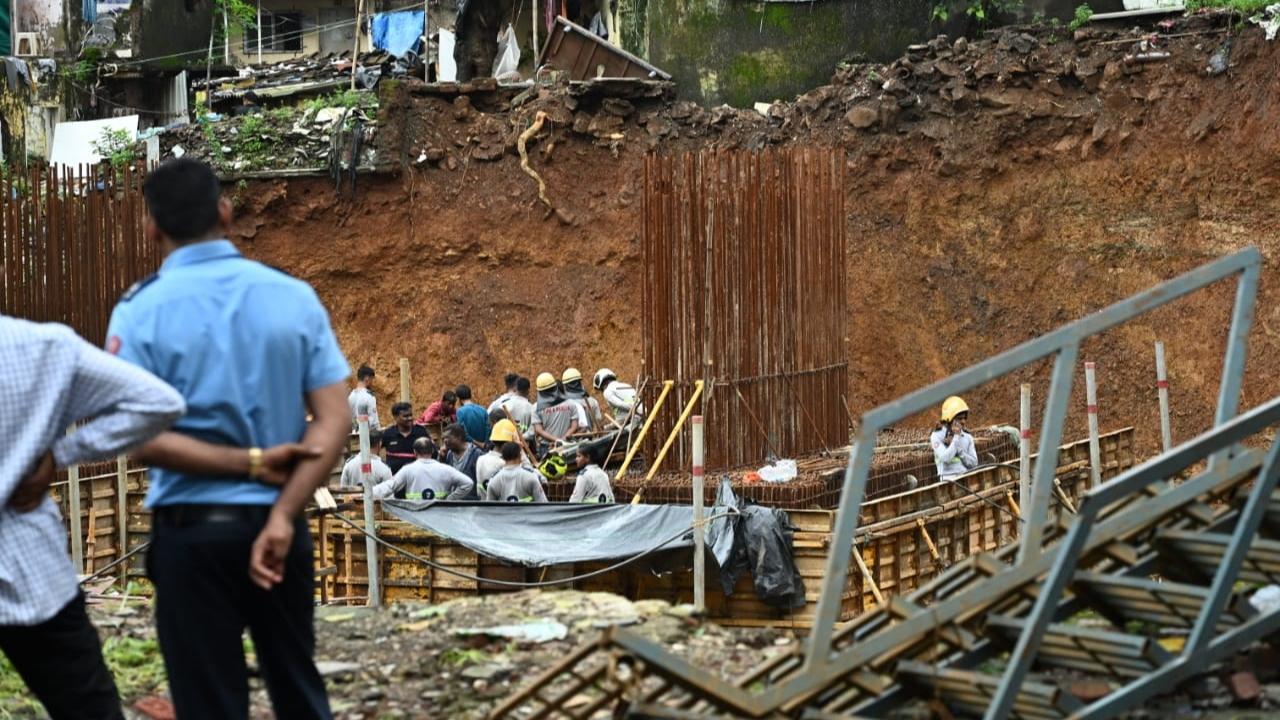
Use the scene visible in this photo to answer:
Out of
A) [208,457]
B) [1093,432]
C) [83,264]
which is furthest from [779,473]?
[208,457]

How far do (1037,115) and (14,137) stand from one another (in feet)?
71.3

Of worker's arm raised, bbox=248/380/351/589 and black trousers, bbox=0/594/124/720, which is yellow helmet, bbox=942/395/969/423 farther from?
worker's arm raised, bbox=248/380/351/589

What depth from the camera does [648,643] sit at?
504 cm

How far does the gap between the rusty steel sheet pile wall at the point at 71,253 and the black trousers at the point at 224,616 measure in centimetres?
1045

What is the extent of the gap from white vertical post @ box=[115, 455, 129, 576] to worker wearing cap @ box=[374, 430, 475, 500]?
6.67ft

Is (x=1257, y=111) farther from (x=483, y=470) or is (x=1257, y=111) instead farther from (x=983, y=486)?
(x=483, y=470)

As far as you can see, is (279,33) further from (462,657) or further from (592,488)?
(462,657)

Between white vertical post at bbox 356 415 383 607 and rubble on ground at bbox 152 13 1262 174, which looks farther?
rubble on ground at bbox 152 13 1262 174

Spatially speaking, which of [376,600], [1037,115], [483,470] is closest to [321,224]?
[1037,115]

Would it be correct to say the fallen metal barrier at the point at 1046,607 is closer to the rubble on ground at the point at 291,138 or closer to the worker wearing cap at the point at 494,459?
the worker wearing cap at the point at 494,459

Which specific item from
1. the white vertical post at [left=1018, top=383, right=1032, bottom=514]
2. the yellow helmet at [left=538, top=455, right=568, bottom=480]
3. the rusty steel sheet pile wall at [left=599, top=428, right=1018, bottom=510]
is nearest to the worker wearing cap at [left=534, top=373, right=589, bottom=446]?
the rusty steel sheet pile wall at [left=599, top=428, right=1018, bottom=510]

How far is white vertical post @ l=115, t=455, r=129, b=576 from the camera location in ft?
45.4

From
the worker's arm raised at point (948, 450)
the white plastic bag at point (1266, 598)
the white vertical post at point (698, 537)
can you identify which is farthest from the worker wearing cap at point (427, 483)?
the white plastic bag at point (1266, 598)

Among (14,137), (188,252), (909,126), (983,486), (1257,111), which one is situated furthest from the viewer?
(14,137)
